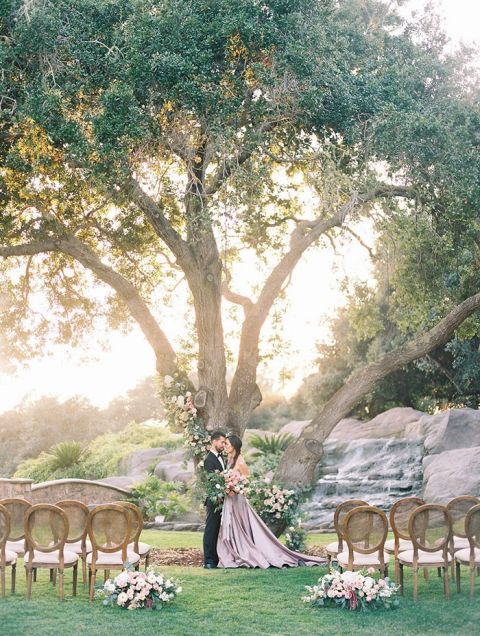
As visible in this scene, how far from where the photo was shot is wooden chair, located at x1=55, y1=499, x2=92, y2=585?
920cm

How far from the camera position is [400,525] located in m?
9.84

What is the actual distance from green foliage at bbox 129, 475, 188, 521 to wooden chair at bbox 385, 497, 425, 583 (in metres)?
8.38

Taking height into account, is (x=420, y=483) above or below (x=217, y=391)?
below

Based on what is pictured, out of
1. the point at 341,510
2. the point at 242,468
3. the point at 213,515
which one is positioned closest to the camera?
the point at 341,510

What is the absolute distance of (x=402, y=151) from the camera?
1211 cm

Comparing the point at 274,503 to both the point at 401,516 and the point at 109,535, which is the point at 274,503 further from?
the point at 109,535

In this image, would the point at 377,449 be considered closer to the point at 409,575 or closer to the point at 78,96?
the point at 409,575

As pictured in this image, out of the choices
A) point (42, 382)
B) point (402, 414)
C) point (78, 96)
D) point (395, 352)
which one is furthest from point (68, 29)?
point (42, 382)

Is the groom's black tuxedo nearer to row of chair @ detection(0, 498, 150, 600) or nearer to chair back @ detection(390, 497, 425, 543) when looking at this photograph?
row of chair @ detection(0, 498, 150, 600)

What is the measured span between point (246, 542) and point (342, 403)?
124 inches

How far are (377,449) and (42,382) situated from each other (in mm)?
18735

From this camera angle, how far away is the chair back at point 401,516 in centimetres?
940

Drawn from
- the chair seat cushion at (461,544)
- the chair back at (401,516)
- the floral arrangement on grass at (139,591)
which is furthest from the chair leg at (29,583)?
the chair seat cushion at (461,544)

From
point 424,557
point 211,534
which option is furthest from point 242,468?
point 424,557
